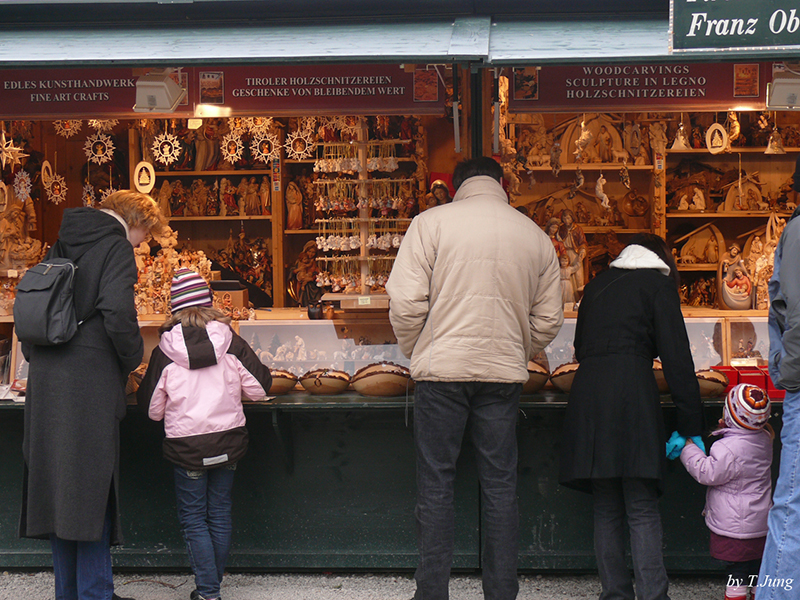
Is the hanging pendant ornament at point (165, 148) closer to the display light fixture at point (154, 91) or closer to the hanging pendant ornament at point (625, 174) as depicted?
the display light fixture at point (154, 91)

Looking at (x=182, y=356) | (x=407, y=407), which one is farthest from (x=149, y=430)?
(x=407, y=407)

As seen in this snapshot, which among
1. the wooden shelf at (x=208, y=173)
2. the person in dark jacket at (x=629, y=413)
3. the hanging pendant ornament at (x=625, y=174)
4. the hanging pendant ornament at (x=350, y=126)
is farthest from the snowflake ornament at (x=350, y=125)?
the person in dark jacket at (x=629, y=413)

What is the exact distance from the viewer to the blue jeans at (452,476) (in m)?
3.42

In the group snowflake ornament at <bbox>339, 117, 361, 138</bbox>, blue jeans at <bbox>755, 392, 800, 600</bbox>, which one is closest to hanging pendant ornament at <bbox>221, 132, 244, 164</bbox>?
snowflake ornament at <bbox>339, 117, 361, 138</bbox>

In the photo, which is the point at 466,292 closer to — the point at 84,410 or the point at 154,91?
the point at 84,410

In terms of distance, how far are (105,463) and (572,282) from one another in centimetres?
312

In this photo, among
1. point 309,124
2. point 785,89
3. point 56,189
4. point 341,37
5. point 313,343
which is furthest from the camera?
point 56,189

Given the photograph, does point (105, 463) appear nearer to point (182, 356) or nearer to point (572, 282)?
point (182, 356)

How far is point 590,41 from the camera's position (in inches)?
136

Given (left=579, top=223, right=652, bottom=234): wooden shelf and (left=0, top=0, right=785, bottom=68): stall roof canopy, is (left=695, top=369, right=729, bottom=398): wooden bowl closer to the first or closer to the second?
(left=0, top=0, right=785, bottom=68): stall roof canopy

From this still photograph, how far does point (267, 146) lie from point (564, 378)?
320 centimetres

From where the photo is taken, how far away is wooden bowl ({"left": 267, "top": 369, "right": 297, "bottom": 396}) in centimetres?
416

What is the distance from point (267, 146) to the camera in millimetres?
6344

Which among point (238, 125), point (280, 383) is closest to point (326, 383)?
point (280, 383)
